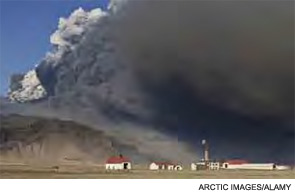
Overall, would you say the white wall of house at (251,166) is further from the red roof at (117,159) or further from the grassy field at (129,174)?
the red roof at (117,159)

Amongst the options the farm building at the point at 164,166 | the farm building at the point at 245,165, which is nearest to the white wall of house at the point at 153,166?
the farm building at the point at 164,166

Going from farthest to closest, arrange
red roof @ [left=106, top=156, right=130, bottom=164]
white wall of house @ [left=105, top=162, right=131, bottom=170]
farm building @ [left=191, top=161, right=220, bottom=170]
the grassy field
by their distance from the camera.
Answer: red roof @ [left=106, top=156, right=130, bottom=164] → farm building @ [left=191, top=161, right=220, bottom=170] → white wall of house @ [left=105, top=162, right=131, bottom=170] → the grassy field

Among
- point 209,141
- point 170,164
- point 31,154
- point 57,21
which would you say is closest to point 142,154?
point 170,164

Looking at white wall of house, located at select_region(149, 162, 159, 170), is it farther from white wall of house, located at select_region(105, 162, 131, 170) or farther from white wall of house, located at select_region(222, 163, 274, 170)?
white wall of house, located at select_region(222, 163, 274, 170)

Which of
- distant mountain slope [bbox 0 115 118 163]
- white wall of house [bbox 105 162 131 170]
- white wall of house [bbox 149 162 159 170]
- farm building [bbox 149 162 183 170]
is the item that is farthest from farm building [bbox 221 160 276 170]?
distant mountain slope [bbox 0 115 118 163]

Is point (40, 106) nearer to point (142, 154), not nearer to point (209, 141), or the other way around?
point (142, 154)

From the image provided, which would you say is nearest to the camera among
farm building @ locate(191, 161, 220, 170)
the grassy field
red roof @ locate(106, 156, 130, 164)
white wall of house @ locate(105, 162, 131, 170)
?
the grassy field

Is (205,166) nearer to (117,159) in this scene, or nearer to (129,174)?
(129,174)
